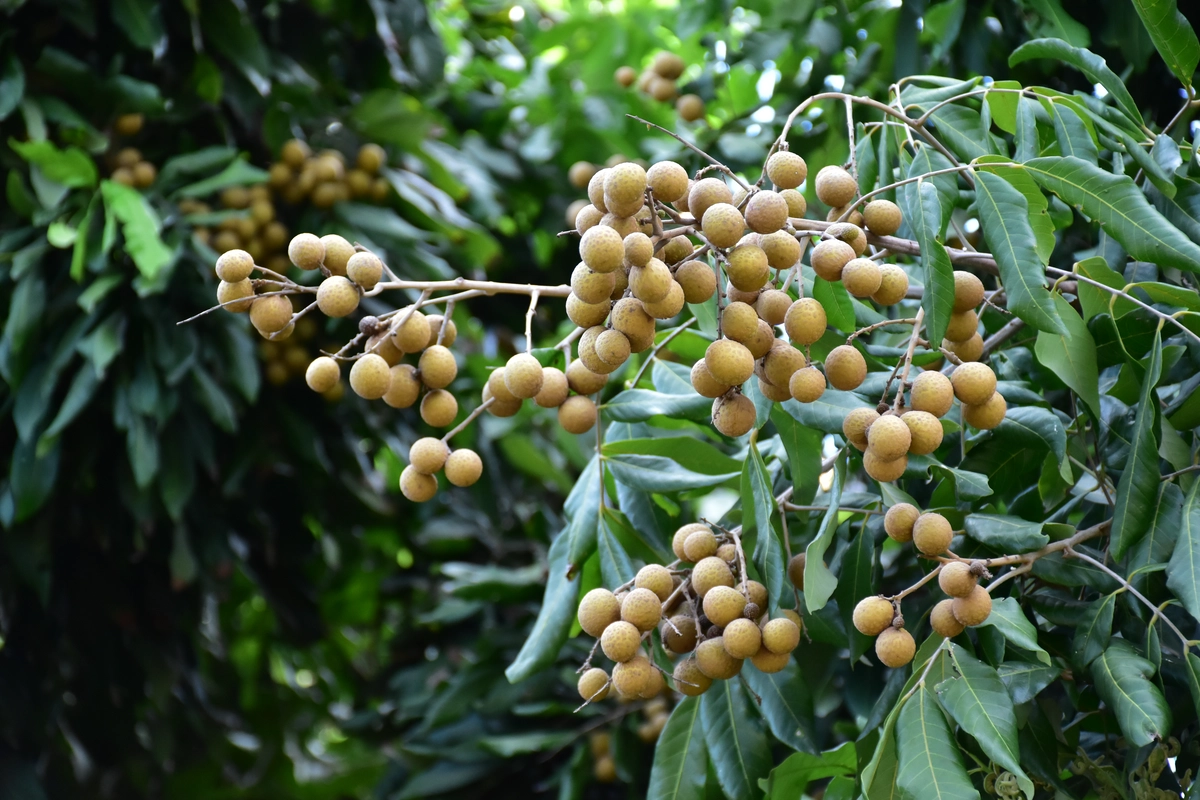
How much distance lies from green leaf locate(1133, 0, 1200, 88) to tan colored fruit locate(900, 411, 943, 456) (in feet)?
1.47

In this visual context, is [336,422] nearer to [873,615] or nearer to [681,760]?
[681,760]

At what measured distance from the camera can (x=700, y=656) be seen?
3.03 ft

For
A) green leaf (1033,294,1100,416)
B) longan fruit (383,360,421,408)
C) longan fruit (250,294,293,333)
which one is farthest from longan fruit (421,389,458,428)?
green leaf (1033,294,1100,416)

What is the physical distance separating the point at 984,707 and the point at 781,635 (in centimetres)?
16

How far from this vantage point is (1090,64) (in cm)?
101

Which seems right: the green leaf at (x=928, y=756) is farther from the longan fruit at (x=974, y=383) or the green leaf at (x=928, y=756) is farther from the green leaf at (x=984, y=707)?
the longan fruit at (x=974, y=383)

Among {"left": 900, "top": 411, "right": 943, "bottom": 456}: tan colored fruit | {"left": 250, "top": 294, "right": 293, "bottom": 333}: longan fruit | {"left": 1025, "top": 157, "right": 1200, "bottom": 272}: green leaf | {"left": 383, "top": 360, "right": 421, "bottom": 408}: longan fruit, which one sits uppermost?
{"left": 1025, "top": 157, "right": 1200, "bottom": 272}: green leaf

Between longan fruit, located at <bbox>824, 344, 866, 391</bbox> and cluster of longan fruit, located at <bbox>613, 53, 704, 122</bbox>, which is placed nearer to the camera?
longan fruit, located at <bbox>824, 344, 866, 391</bbox>

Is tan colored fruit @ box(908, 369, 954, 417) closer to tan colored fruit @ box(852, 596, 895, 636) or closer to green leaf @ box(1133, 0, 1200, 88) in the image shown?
tan colored fruit @ box(852, 596, 895, 636)

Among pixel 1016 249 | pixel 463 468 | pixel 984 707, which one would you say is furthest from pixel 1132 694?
pixel 463 468

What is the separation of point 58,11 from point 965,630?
1732 millimetres

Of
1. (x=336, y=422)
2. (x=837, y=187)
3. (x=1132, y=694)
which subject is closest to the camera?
(x=1132, y=694)

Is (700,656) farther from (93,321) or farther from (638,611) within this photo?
(93,321)

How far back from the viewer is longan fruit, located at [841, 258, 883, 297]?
2.72 feet
